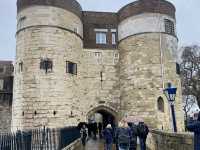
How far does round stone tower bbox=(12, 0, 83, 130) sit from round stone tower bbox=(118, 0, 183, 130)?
A: 4.11 meters

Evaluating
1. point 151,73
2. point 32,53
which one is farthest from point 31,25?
point 151,73

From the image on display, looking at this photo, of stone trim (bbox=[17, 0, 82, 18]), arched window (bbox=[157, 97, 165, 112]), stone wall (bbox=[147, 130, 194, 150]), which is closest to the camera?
stone wall (bbox=[147, 130, 194, 150])

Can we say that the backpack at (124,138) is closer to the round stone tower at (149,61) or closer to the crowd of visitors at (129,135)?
the crowd of visitors at (129,135)

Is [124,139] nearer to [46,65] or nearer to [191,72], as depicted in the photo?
[46,65]

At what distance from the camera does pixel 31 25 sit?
68.6 feet

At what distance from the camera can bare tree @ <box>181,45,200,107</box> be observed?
2909cm

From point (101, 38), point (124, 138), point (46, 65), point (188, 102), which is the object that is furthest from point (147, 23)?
point (124, 138)

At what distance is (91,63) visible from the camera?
23.7m

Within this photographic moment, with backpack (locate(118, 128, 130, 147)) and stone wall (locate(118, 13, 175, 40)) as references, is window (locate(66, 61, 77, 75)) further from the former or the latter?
backpack (locate(118, 128, 130, 147))

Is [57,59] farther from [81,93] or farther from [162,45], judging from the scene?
[162,45]

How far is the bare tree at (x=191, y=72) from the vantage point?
29094 mm

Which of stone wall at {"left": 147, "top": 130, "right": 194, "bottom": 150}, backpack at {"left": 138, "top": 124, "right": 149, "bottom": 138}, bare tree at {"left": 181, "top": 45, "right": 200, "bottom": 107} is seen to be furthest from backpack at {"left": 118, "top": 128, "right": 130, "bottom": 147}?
bare tree at {"left": 181, "top": 45, "right": 200, "bottom": 107}

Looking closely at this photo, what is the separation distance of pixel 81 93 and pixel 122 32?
19.6ft

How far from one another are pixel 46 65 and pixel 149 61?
752cm
